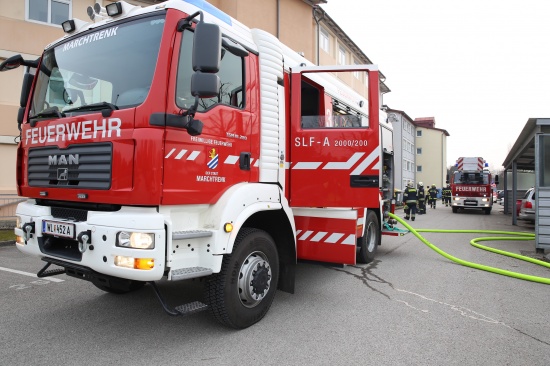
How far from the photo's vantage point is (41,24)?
1204 centimetres

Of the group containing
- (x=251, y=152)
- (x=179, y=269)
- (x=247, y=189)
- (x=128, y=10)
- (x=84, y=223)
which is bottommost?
(x=179, y=269)

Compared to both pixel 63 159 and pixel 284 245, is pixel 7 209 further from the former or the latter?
pixel 284 245

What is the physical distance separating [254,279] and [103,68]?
2.33 metres

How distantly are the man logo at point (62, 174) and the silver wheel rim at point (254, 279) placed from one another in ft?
5.66

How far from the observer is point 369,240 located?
6.86 metres

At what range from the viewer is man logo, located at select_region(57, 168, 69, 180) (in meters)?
3.26

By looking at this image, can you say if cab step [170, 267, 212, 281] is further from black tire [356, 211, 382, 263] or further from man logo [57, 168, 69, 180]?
black tire [356, 211, 382, 263]

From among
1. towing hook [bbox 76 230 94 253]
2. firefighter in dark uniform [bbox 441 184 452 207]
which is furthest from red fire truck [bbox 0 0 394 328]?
firefighter in dark uniform [bbox 441 184 452 207]

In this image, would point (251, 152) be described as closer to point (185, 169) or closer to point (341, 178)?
point (185, 169)

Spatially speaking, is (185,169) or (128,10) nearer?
(185,169)

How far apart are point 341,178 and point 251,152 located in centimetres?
131

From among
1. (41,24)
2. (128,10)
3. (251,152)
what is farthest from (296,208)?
(41,24)

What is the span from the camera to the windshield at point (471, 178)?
21.6 metres

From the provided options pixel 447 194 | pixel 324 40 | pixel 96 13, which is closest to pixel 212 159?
pixel 96 13
